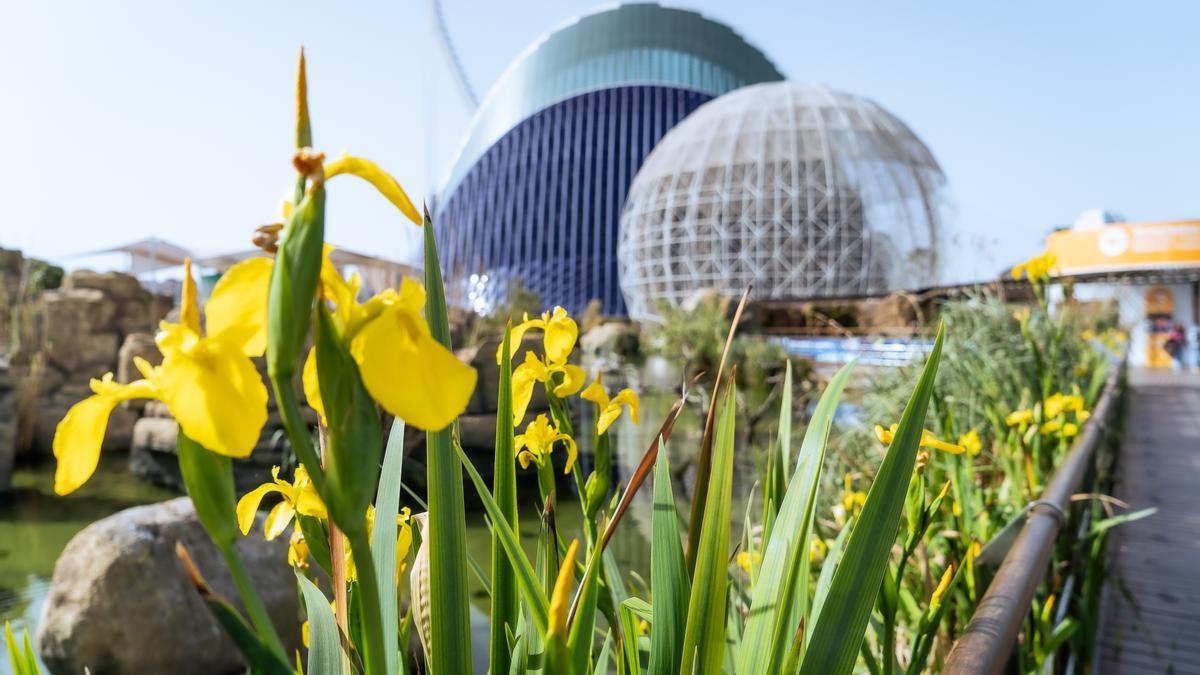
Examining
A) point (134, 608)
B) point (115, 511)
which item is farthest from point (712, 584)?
point (115, 511)

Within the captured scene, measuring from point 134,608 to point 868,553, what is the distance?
2.91 meters

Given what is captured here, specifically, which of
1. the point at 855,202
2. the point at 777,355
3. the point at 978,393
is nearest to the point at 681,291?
the point at 855,202

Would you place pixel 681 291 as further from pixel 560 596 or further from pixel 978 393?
pixel 560 596

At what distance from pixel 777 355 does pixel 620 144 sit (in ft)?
67.2

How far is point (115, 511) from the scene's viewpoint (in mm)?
4629

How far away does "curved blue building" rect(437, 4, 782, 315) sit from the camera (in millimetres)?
27625

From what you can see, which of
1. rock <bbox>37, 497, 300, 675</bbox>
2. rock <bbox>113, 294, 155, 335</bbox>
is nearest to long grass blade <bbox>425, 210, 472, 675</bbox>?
rock <bbox>37, 497, 300, 675</bbox>

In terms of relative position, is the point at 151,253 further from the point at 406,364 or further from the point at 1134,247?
the point at 1134,247

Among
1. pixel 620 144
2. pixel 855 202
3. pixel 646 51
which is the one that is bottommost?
pixel 855 202

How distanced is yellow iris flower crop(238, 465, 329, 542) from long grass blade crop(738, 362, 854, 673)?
0.29 m

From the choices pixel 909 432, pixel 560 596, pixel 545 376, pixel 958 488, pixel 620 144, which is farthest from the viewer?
pixel 620 144

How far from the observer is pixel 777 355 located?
973 cm

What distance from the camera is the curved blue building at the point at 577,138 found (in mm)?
27625

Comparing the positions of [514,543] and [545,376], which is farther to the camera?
[545,376]
